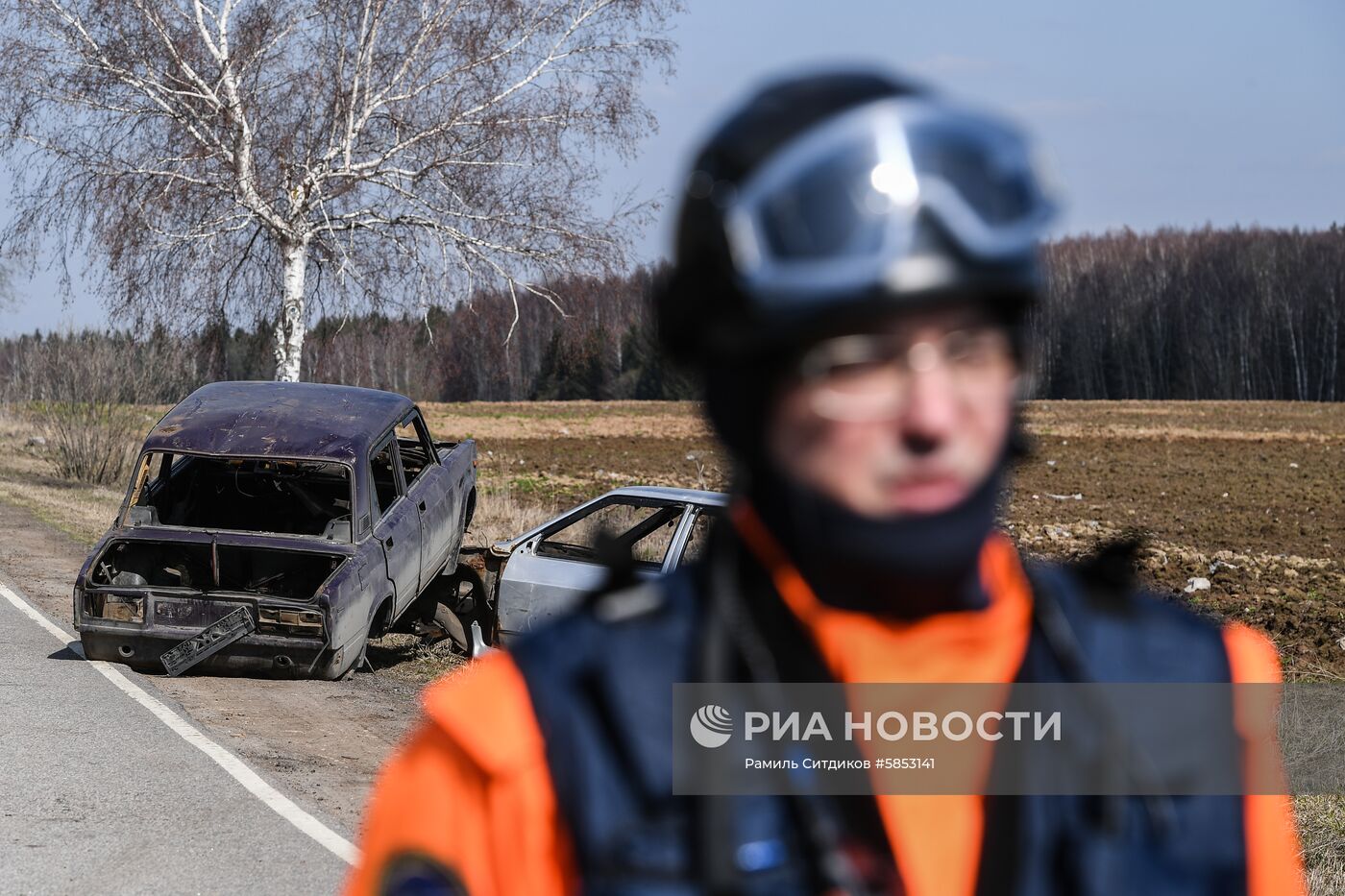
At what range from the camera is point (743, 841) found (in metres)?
0.90

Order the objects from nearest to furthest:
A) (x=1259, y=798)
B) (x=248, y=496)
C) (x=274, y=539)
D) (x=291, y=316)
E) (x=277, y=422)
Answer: (x=1259, y=798), (x=274, y=539), (x=277, y=422), (x=248, y=496), (x=291, y=316)

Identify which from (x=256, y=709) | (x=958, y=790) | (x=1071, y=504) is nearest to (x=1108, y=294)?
(x=1071, y=504)

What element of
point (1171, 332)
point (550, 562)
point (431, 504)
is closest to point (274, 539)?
point (431, 504)

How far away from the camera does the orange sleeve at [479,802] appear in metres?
0.91

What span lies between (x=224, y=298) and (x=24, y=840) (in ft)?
39.0

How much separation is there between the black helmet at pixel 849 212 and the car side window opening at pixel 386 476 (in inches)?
372

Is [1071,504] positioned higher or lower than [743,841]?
lower

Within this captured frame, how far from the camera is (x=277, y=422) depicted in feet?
33.0

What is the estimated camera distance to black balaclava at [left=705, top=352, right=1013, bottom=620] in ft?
3.05

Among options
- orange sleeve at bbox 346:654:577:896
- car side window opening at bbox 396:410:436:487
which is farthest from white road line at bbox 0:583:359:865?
orange sleeve at bbox 346:654:577:896

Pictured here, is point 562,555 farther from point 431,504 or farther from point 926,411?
point 926,411

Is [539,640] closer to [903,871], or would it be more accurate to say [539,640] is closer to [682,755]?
[682,755]

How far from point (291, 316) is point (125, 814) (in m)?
11.4

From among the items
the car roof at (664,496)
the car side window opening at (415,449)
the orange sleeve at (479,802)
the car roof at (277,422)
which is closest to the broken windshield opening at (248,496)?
the car side window opening at (415,449)
